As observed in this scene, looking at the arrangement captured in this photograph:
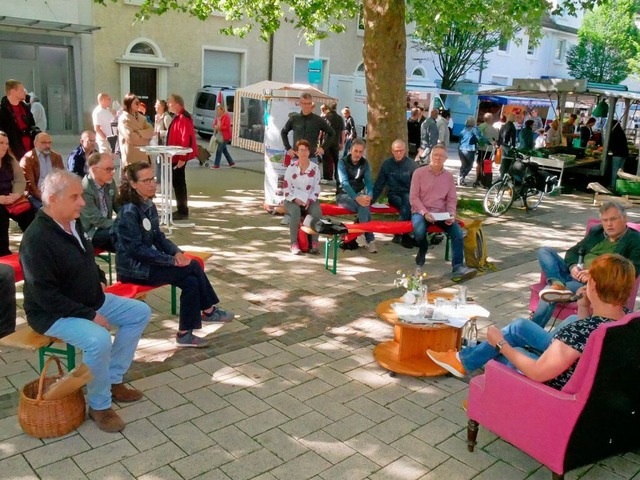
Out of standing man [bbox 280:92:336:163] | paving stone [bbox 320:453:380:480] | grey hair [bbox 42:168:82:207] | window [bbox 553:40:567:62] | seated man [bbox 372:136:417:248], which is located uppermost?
window [bbox 553:40:567:62]

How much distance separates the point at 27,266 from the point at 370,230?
4.82 metres

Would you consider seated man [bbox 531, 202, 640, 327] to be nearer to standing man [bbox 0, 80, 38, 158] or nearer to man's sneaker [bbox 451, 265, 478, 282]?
man's sneaker [bbox 451, 265, 478, 282]

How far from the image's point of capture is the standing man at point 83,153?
806 cm

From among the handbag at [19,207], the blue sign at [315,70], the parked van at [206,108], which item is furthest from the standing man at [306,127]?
the parked van at [206,108]

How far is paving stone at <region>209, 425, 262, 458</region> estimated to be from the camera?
12.6 ft

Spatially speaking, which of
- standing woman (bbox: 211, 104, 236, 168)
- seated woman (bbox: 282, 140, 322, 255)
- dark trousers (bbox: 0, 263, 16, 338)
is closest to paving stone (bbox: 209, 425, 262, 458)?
dark trousers (bbox: 0, 263, 16, 338)

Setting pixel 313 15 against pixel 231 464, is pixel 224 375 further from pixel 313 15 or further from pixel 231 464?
pixel 313 15

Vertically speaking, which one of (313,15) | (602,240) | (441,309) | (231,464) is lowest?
(231,464)

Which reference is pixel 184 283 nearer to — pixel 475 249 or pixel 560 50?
pixel 475 249

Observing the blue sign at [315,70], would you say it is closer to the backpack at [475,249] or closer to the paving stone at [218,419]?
the backpack at [475,249]

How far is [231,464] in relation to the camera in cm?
371

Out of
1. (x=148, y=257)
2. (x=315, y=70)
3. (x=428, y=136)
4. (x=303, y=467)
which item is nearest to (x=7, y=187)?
(x=148, y=257)

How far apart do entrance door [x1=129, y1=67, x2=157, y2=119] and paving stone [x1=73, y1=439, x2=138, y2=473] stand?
19476mm

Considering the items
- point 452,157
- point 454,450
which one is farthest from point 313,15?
point 454,450
